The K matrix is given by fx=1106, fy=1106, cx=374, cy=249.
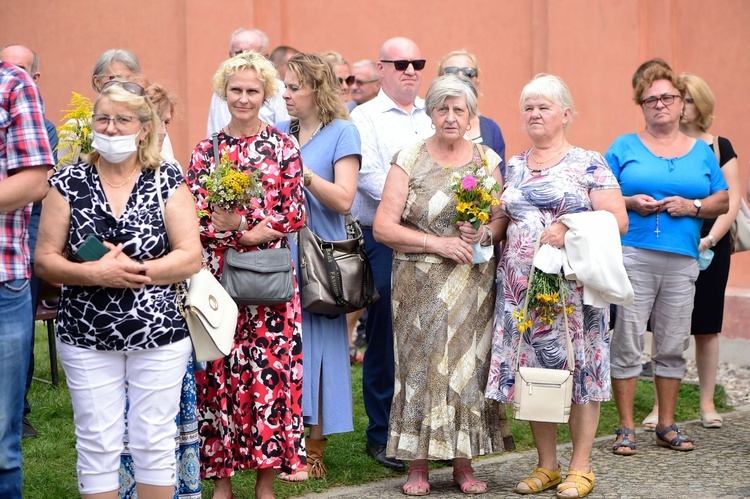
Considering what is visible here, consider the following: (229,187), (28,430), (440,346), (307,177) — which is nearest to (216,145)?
(229,187)

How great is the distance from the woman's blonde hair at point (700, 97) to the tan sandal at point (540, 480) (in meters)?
2.95

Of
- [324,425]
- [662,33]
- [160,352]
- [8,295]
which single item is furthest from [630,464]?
[662,33]

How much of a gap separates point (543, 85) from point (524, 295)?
120 cm

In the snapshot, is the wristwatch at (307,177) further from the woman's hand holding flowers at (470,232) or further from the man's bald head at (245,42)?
the man's bald head at (245,42)

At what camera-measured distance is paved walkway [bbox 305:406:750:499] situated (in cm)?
626

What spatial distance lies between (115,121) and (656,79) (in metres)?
3.97

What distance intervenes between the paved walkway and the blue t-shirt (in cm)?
131

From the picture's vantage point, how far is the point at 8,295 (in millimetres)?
4641

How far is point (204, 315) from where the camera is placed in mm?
5047

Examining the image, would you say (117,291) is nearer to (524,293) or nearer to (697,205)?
(524,293)

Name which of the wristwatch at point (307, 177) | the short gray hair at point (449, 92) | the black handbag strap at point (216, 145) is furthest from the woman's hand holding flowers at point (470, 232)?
the black handbag strap at point (216, 145)

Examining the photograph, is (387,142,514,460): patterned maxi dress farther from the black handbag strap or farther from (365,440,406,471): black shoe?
the black handbag strap

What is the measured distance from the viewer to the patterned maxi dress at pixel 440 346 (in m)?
6.27

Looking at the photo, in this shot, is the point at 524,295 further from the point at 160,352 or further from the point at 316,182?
the point at 160,352
